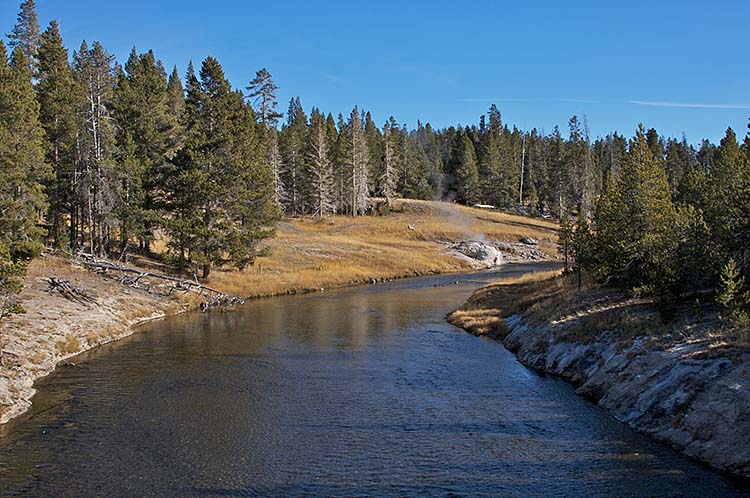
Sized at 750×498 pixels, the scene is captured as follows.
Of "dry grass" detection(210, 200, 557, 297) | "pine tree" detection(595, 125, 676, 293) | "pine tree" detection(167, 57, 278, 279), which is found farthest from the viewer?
"dry grass" detection(210, 200, 557, 297)

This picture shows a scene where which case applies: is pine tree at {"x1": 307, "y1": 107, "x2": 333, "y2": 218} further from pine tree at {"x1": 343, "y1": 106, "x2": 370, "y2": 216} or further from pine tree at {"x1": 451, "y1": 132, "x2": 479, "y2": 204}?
pine tree at {"x1": 451, "y1": 132, "x2": 479, "y2": 204}

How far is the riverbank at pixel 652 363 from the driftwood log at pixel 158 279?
2062cm

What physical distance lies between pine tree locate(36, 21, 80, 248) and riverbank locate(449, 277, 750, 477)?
111 feet

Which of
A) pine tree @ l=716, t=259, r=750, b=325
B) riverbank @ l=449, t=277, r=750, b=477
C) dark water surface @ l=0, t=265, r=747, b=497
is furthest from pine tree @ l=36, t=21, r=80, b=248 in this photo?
pine tree @ l=716, t=259, r=750, b=325

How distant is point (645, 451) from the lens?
51.1ft

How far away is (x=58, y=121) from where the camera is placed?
44.5 metres

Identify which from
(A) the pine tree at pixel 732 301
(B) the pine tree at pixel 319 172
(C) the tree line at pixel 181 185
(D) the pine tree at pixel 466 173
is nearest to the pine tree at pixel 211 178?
(C) the tree line at pixel 181 185

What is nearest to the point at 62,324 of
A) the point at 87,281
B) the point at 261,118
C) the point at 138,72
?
the point at 87,281

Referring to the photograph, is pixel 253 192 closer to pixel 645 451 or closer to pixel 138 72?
pixel 138 72

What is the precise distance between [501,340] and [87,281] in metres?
25.4

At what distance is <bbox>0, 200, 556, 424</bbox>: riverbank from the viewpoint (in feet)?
81.9

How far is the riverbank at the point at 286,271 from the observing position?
81.9 ft

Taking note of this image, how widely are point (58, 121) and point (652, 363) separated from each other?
143 feet

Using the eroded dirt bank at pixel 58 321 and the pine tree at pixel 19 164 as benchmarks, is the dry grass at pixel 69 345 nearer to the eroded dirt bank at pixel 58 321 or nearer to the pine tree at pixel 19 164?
the eroded dirt bank at pixel 58 321
